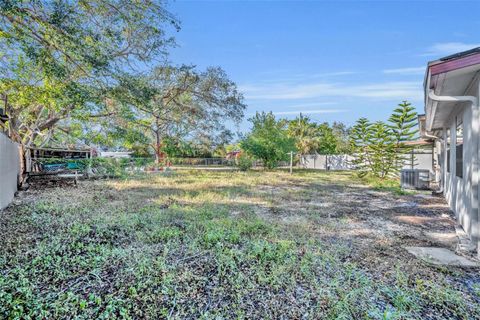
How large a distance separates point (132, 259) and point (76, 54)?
463cm

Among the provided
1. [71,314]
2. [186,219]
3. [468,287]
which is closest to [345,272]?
[468,287]

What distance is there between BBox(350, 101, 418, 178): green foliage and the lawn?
8.67 meters

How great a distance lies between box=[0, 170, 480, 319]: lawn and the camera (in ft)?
7.22

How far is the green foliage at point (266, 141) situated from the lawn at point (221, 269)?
48.7 feet

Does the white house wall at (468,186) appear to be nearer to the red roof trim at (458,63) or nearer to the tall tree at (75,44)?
the red roof trim at (458,63)

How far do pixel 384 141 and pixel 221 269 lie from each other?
524 inches

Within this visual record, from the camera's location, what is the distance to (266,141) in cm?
2025

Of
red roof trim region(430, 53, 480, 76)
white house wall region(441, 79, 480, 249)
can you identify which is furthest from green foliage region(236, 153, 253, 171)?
red roof trim region(430, 53, 480, 76)

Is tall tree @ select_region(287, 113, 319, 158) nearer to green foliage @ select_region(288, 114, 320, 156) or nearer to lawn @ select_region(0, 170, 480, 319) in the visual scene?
green foliage @ select_region(288, 114, 320, 156)

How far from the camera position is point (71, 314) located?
208cm

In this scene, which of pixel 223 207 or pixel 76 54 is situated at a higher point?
pixel 76 54

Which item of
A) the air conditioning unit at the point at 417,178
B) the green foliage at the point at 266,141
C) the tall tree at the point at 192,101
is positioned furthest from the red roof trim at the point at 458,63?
the green foliage at the point at 266,141

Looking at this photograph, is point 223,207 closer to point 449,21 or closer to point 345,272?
point 345,272

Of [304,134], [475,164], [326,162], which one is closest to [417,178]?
[475,164]
